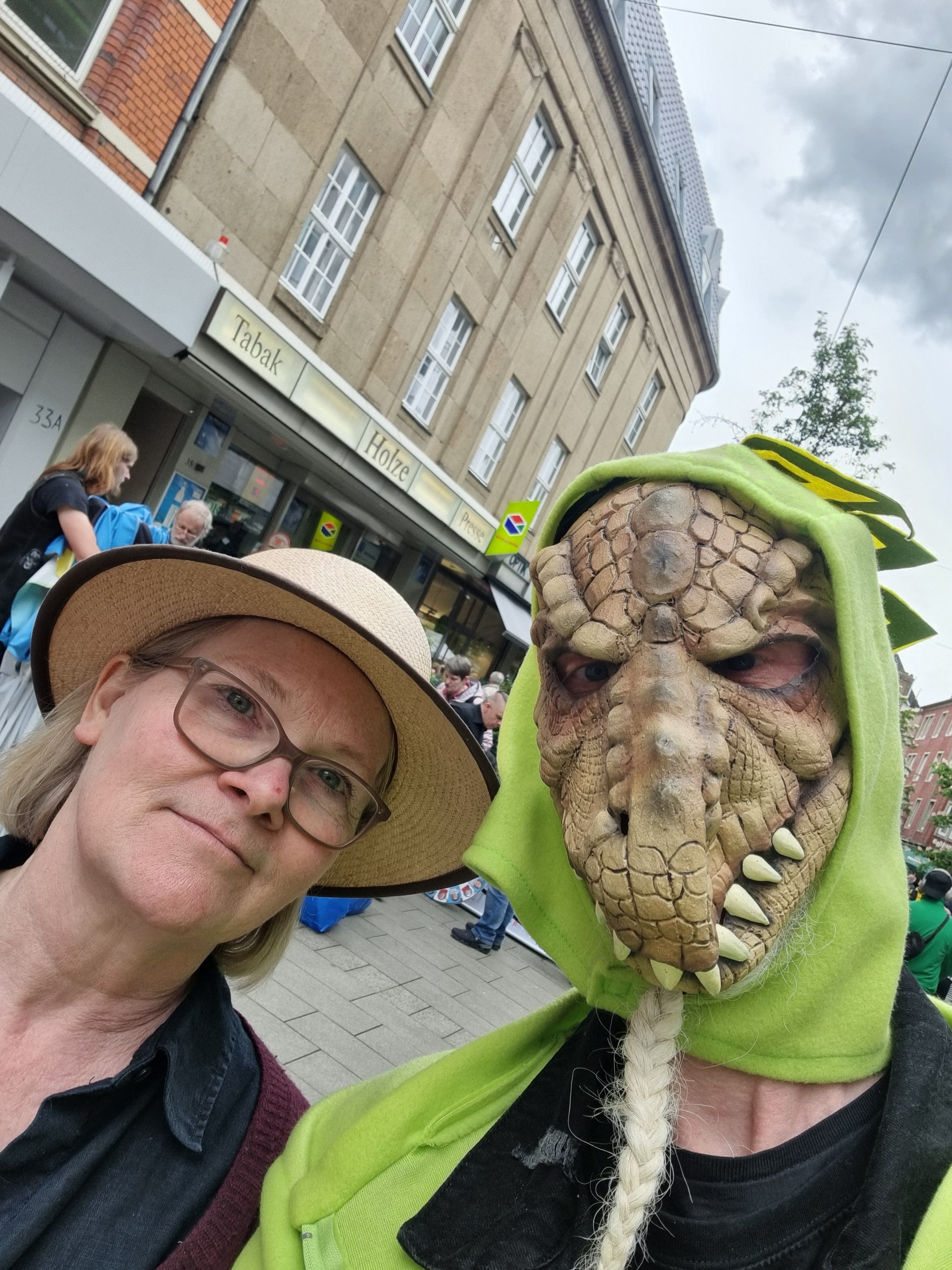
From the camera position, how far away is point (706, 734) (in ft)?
2.84

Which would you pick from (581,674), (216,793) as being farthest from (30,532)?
(581,674)

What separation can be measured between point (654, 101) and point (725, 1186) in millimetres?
19129

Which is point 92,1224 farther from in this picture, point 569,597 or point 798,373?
point 798,373

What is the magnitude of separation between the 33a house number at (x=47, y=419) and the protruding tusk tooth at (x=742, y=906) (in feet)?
26.4

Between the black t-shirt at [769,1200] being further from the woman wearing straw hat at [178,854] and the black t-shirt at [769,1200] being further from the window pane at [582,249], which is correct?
the window pane at [582,249]

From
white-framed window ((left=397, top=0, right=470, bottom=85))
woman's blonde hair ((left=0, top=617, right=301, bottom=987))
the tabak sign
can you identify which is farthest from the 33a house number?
woman's blonde hair ((left=0, top=617, right=301, bottom=987))

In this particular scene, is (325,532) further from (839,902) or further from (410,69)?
(839,902)

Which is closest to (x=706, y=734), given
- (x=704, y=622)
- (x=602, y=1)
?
(x=704, y=622)

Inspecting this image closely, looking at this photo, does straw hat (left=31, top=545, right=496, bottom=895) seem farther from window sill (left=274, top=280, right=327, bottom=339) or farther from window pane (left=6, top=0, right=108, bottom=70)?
window sill (left=274, top=280, right=327, bottom=339)

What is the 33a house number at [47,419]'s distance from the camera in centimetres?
754

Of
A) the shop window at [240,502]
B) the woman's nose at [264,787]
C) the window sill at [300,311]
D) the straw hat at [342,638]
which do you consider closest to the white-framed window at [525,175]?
the window sill at [300,311]

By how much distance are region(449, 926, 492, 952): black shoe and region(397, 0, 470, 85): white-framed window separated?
30.6 feet

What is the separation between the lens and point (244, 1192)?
1.33 meters

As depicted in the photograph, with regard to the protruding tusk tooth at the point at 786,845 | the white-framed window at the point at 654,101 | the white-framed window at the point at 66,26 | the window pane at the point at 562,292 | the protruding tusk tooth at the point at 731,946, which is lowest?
the protruding tusk tooth at the point at 731,946
